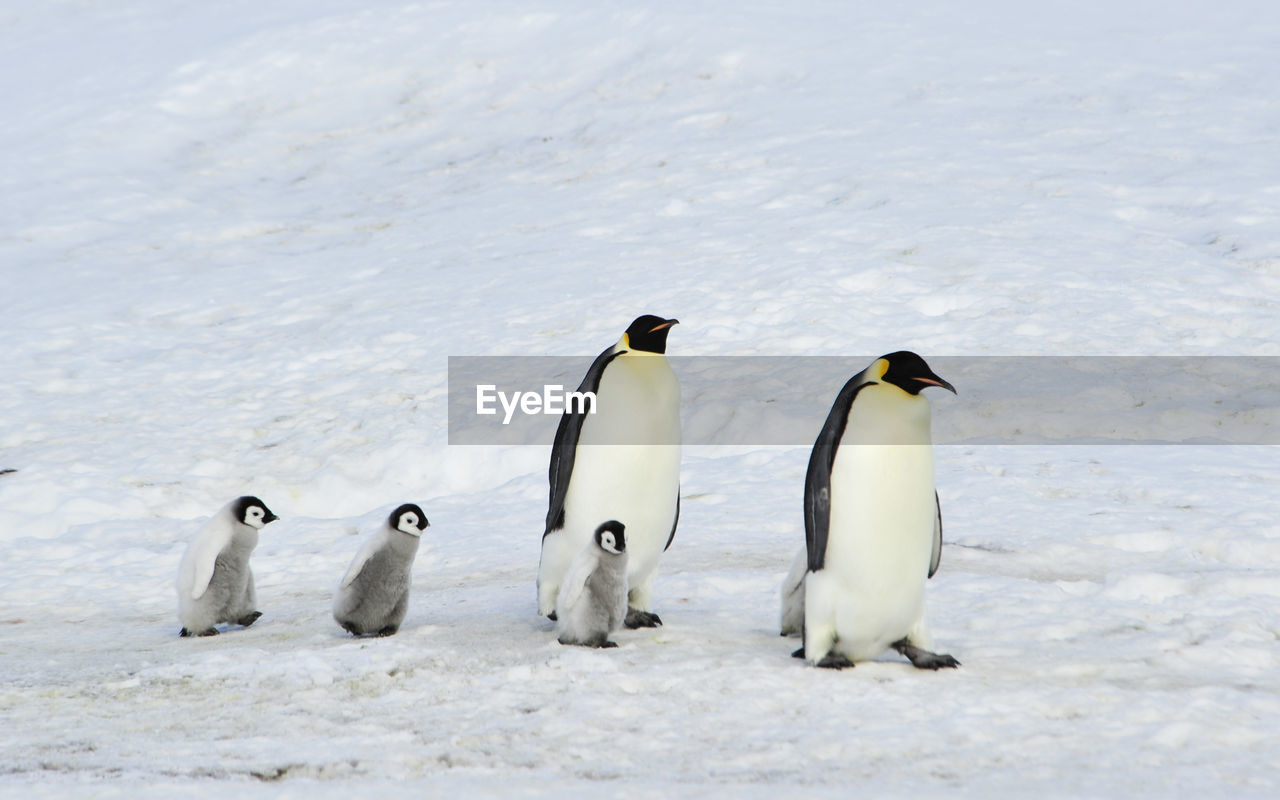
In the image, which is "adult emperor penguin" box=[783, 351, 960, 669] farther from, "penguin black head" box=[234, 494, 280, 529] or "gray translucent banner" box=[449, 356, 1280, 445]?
"gray translucent banner" box=[449, 356, 1280, 445]

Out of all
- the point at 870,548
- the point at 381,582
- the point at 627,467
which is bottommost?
the point at 381,582

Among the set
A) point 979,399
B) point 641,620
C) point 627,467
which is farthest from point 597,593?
point 979,399

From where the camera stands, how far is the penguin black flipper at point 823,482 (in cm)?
381

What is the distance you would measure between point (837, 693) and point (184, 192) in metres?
12.4

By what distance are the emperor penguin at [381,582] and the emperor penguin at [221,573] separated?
2.11 ft

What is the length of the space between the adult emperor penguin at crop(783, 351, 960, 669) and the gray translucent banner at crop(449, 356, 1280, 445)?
3.55 m

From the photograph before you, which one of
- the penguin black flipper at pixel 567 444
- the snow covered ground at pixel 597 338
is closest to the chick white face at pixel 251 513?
the snow covered ground at pixel 597 338

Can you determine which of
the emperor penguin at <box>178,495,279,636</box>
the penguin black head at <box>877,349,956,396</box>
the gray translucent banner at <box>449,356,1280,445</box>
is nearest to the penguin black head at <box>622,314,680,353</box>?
the penguin black head at <box>877,349,956,396</box>

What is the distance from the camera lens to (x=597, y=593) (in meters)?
4.15

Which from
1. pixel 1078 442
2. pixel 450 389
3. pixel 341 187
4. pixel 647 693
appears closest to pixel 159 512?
pixel 450 389

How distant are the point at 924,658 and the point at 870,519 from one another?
1.47 ft

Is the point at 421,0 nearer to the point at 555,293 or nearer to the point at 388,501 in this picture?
the point at 555,293

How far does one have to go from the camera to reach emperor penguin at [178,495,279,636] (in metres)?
4.80

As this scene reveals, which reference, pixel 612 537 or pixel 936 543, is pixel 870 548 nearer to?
pixel 936 543
